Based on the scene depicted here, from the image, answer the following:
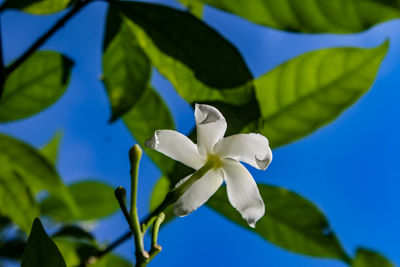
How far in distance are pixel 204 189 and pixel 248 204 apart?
0.20ft

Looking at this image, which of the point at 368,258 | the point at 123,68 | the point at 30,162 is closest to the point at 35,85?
the point at 30,162

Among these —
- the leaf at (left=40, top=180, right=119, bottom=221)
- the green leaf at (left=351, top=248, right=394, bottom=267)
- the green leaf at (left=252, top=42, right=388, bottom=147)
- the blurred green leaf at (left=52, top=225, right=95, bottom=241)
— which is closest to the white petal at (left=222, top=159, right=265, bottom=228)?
the green leaf at (left=252, top=42, right=388, bottom=147)

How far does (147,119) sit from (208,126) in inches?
17.6

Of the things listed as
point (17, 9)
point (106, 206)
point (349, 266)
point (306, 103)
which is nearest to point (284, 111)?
point (306, 103)

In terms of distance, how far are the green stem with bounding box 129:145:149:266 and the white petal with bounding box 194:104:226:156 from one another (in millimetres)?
98

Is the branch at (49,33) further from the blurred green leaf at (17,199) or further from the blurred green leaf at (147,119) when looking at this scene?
the blurred green leaf at (17,199)

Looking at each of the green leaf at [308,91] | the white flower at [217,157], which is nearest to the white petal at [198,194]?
the white flower at [217,157]

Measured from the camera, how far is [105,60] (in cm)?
103

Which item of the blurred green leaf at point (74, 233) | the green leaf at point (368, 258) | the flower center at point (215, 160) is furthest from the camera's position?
the blurred green leaf at point (74, 233)

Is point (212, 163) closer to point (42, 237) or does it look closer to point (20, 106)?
point (42, 237)

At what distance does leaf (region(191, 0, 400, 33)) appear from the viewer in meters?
0.84

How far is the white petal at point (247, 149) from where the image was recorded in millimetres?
614

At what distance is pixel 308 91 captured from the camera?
39.3 inches

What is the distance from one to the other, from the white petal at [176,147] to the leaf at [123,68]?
370 mm
